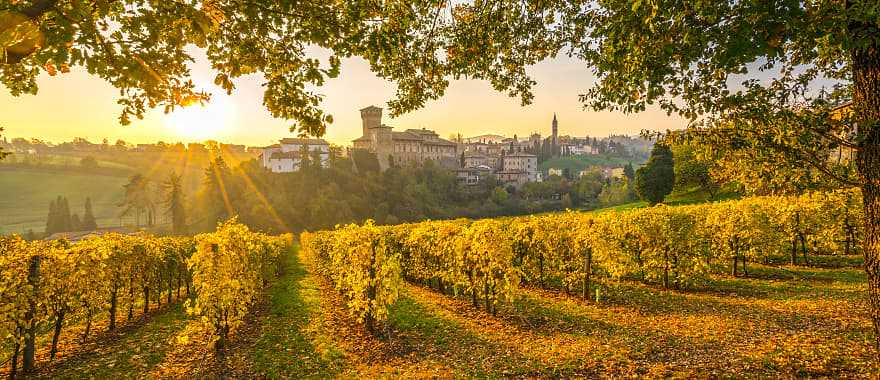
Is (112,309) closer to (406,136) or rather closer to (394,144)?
(394,144)

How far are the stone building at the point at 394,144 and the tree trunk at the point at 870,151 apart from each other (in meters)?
103

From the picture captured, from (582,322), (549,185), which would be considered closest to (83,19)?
(582,322)

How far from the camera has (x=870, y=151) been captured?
5.07m

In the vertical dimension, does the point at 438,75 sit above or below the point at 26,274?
above

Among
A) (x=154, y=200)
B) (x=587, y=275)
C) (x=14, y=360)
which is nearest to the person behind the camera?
(x=14, y=360)

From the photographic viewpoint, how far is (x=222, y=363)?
946 cm

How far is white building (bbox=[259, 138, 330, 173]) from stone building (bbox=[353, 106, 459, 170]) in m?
12.7

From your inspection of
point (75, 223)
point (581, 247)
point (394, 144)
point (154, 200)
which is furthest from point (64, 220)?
point (581, 247)

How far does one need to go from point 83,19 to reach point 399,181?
300 feet

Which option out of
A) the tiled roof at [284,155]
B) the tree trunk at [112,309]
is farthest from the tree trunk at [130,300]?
the tiled roof at [284,155]

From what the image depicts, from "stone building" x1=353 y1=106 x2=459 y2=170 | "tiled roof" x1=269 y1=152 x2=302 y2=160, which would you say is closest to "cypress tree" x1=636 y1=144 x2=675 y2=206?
"stone building" x1=353 y1=106 x2=459 y2=170

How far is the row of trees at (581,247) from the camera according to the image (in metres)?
12.2

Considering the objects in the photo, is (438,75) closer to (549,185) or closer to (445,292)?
(445,292)

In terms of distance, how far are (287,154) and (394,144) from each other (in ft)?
101
